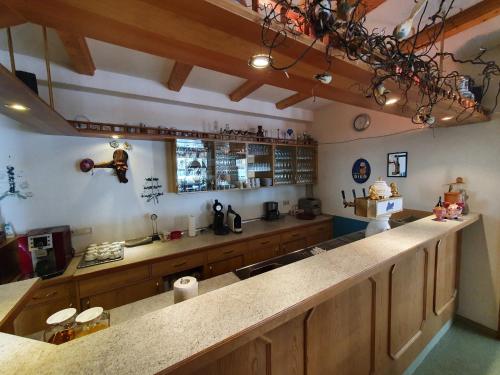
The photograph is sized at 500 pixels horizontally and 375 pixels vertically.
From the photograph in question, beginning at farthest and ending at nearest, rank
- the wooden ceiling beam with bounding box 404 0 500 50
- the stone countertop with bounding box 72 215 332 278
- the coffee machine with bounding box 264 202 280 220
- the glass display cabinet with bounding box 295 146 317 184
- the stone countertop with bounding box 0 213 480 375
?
the glass display cabinet with bounding box 295 146 317 184
the coffee machine with bounding box 264 202 280 220
the stone countertop with bounding box 72 215 332 278
the wooden ceiling beam with bounding box 404 0 500 50
the stone countertop with bounding box 0 213 480 375

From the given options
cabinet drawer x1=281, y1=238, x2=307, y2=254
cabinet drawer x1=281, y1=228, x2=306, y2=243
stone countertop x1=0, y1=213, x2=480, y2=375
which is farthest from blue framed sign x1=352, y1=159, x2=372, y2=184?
stone countertop x1=0, y1=213, x2=480, y2=375

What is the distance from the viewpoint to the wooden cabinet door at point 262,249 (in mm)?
2721

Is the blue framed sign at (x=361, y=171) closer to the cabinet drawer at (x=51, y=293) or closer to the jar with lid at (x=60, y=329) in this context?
the jar with lid at (x=60, y=329)

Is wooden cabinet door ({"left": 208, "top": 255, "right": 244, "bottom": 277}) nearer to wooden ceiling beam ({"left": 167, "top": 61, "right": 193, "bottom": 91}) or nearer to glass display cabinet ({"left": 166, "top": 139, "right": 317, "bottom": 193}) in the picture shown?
glass display cabinet ({"left": 166, "top": 139, "right": 317, "bottom": 193})

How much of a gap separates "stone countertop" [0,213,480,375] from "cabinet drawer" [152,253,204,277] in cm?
147

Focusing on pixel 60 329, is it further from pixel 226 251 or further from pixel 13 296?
pixel 226 251

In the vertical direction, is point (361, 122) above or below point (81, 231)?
above

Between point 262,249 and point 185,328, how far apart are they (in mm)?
2183

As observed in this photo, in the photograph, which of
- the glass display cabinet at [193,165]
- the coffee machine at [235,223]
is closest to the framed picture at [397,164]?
the coffee machine at [235,223]

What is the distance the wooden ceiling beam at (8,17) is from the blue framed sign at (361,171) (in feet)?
11.2

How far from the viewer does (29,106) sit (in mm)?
1296

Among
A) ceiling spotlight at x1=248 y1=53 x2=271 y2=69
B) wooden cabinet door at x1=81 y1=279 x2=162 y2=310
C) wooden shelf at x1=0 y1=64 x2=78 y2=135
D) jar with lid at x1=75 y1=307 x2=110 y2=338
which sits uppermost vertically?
wooden shelf at x1=0 y1=64 x2=78 y2=135

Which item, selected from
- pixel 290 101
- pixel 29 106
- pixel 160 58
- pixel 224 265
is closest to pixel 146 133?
pixel 160 58

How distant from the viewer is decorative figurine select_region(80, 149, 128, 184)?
88.9 inches
